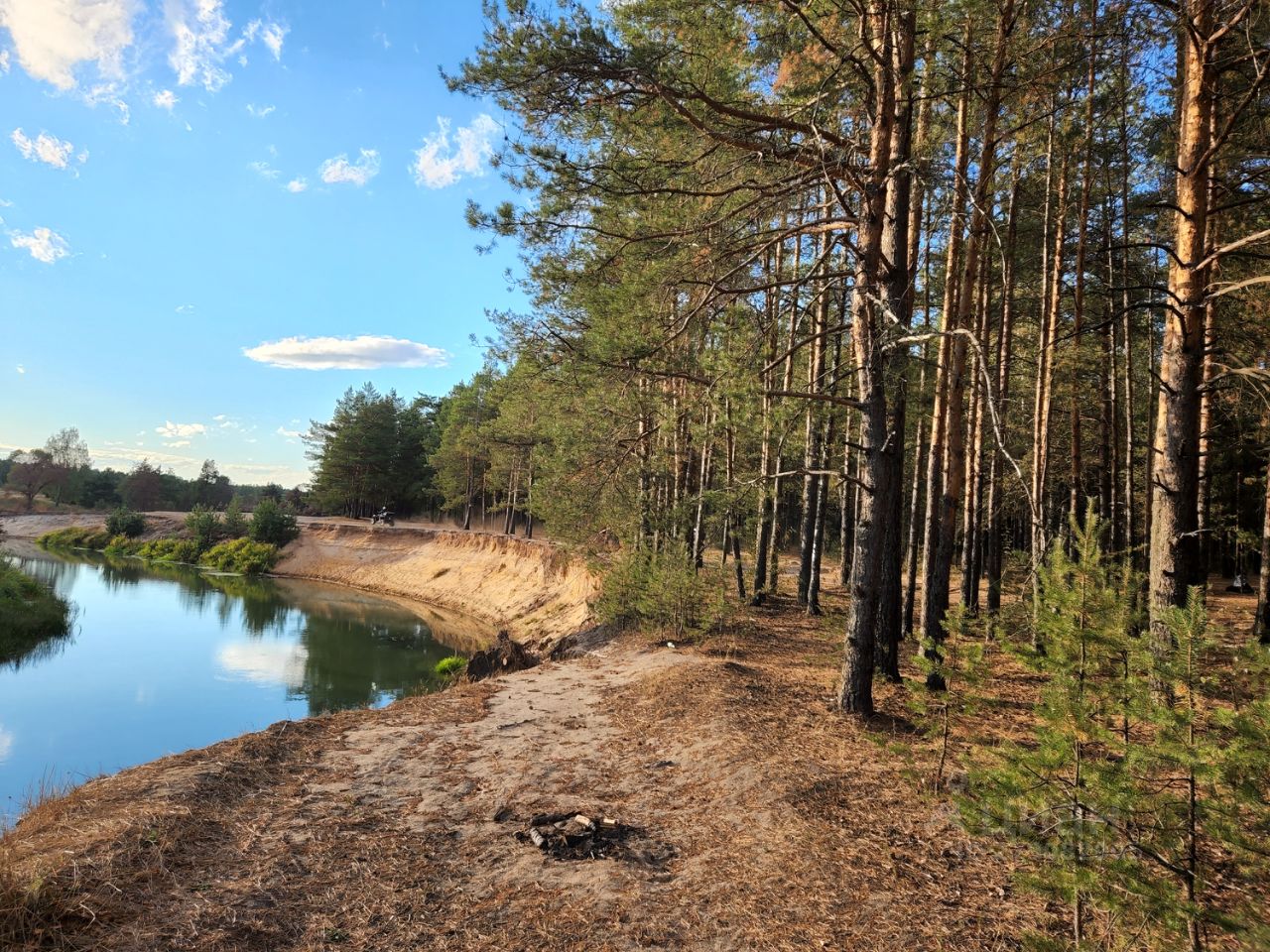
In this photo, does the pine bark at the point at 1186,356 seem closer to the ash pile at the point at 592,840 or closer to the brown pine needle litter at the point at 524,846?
the brown pine needle litter at the point at 524,846

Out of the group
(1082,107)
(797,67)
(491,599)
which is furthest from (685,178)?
(491,599)

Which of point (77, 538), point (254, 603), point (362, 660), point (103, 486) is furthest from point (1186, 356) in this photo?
point (103, 486)

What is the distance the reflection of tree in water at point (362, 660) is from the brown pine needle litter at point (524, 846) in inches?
236

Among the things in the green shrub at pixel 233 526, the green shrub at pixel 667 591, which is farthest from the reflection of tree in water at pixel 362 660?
the green shrub at pixel 233 526

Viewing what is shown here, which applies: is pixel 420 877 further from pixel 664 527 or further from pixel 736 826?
pixel 664 527

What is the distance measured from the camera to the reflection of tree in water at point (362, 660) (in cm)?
1401

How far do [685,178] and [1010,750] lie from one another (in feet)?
22.6

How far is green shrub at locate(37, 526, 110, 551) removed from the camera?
156ft

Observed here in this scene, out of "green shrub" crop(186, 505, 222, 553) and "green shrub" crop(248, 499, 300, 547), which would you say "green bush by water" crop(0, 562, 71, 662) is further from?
"green shrub" crop(186, 505, 222, 553)

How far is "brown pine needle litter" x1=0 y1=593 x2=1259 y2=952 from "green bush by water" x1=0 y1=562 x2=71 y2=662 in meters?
15.9

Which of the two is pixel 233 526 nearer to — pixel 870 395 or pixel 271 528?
pixel 271 528

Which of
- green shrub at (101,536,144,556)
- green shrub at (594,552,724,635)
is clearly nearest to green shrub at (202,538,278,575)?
green shrub at (101,536,144,556)

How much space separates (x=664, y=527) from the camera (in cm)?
1318

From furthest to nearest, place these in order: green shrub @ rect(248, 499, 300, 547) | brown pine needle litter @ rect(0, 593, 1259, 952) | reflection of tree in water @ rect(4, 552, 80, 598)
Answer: green shrub @ rect(248, 499, 300, 547), reflection of tree in water @ rect(4, 552, 80, 598), brown pine needle litter @ rect(0, 593, 1259, 952)
